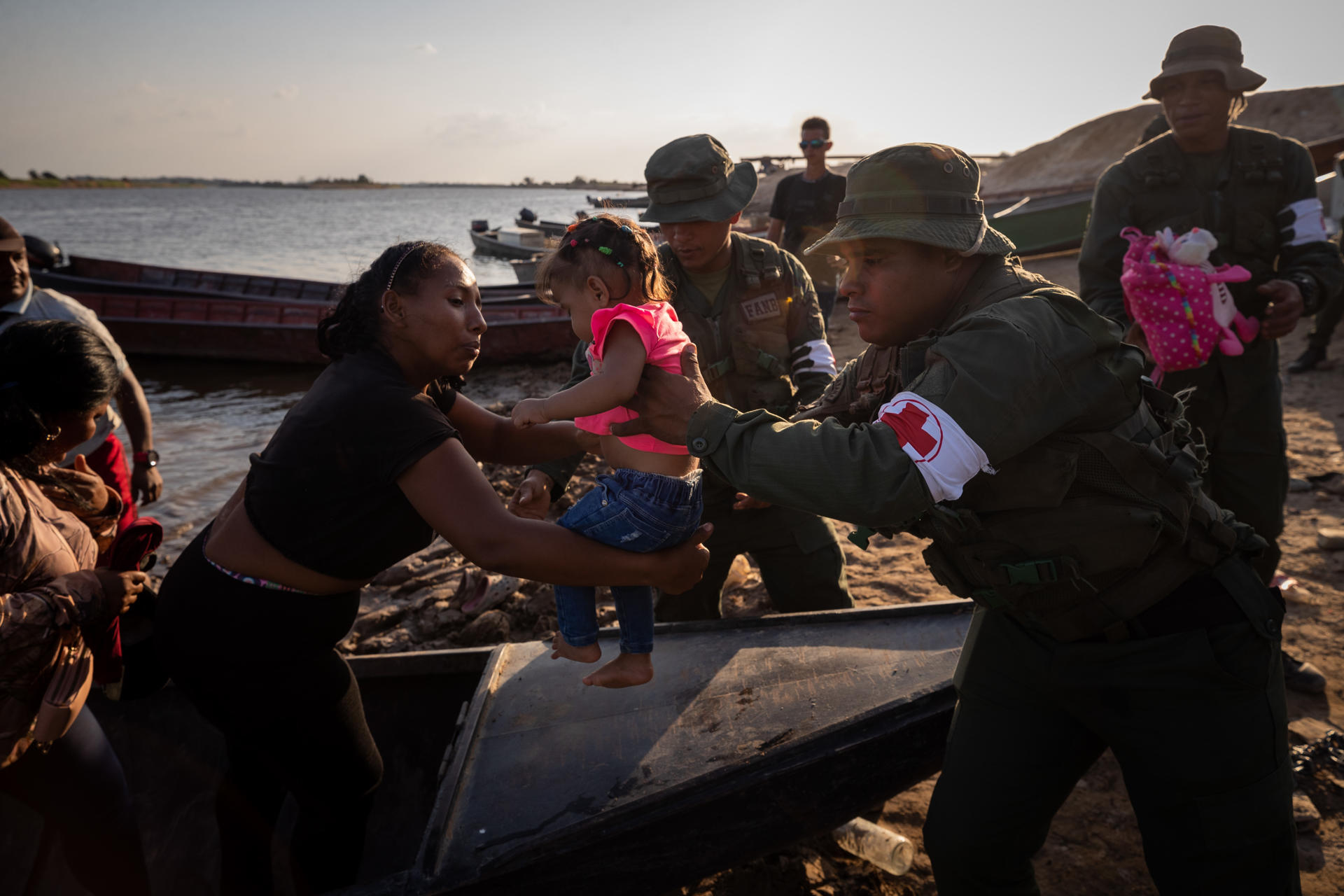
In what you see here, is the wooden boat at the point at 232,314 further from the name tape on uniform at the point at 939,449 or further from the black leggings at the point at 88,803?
the name tape on uniform at the point at 939,449

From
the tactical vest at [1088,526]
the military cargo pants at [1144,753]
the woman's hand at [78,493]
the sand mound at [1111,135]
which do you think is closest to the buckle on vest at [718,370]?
the tactical vest at [1088,526]

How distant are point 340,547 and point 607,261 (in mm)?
1082

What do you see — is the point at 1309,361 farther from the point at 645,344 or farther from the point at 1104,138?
the point at 1104,138

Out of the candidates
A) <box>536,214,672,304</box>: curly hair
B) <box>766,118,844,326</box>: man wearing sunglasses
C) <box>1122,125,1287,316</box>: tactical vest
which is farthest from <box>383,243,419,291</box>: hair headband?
<box>766,118,844,326</box>: man wearing sunglasses

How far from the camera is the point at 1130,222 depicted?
11.3 ft

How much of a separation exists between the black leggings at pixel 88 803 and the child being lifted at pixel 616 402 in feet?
4.68

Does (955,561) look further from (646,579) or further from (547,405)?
(547,405)

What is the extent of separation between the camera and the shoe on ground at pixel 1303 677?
3.37 m

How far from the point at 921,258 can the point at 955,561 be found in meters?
0.71

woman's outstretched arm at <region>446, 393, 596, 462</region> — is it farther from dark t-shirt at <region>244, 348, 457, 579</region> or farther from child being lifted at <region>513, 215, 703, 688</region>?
dark t-shirt at <region>244, 348, 457, 579</region>

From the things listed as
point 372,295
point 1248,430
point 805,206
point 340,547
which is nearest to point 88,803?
point 340,547

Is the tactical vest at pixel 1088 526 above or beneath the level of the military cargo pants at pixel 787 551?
above

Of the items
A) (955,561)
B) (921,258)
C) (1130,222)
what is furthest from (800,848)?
(1130,222)

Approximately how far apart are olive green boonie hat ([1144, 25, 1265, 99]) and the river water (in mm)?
3110
